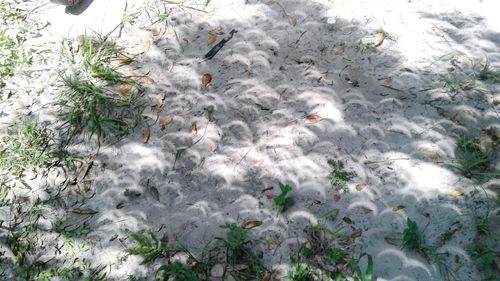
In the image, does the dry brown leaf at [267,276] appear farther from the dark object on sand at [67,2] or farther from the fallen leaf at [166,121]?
the dark object on sand at [67,2]

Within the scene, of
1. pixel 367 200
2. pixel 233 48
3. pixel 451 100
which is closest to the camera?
pixel 367 200

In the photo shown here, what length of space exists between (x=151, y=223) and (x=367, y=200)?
4.62 feet

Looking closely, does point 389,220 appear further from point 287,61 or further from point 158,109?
point 158,109

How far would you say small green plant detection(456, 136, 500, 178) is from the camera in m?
2.67

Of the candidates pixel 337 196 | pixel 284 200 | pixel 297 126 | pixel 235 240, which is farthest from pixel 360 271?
pixel 297 126

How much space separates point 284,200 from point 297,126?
0.63 meters

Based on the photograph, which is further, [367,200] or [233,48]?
[233,48]

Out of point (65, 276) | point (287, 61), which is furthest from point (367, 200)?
point (65, 276)

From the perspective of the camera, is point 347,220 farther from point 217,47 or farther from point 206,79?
point 217,47

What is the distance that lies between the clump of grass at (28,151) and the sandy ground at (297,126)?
374 mm

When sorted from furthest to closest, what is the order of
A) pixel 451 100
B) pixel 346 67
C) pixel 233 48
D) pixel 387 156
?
pixel 233 48 < pixel 346 67 < pixel 451 100 < pixel 387 156

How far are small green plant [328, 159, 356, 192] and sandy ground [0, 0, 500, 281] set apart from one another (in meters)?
0.04

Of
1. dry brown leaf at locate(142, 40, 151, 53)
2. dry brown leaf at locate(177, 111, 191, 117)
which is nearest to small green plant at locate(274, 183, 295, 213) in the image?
dry brown leaf at locate(177, 111, 191, 117)

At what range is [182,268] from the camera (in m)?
2.43
